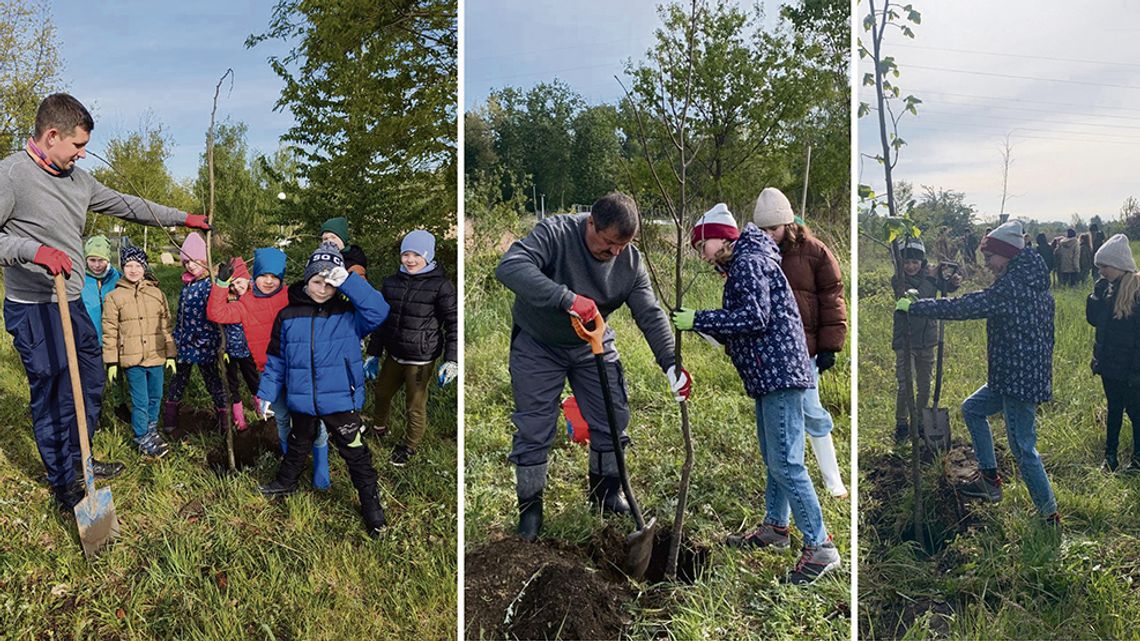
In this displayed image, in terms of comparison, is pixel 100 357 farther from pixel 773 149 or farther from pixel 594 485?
pixel 773 149

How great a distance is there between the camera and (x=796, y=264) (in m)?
2.96

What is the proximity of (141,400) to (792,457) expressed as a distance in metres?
3.04

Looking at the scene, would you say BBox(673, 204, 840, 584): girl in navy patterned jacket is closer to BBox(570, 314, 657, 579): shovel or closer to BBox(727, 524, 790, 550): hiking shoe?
BBox(727, 524, 790, 550): hiking shoe

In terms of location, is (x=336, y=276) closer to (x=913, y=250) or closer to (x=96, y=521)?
(x=96, y=521)

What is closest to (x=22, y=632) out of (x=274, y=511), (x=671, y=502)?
(x=274, y=511)

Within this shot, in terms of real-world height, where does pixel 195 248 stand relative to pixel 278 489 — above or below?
above

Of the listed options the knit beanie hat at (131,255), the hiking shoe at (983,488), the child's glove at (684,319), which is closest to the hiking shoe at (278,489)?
the knit beanie hat at (131,255)

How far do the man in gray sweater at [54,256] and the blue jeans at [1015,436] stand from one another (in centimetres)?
344

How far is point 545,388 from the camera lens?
3.02m

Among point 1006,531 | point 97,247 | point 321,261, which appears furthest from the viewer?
point 97,247

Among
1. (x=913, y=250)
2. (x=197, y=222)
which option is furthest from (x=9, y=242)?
(x=913, y=250)

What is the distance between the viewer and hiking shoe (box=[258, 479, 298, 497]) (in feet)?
10.7

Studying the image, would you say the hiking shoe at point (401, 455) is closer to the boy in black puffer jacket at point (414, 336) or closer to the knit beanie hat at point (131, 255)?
the boy in black puffer jacket at point (414, 336)

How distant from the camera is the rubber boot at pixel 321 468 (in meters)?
3.32
